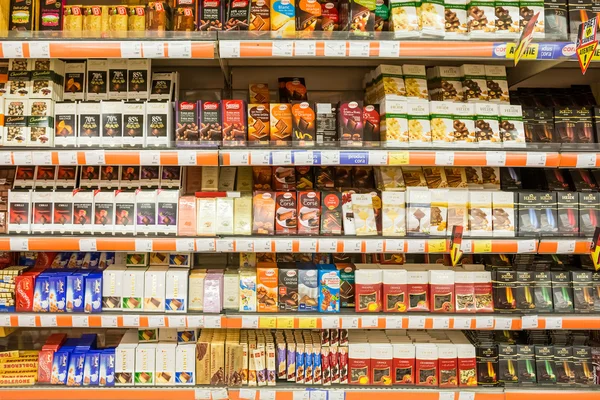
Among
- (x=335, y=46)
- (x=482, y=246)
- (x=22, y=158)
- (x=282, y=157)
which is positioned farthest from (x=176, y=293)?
(x=482, y=246)

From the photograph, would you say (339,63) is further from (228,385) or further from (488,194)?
(228,385)

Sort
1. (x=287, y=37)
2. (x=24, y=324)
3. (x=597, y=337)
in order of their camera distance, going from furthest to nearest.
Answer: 1. (x=597, y=337)
2. (x=24, y=324)
3. (x=287, y=37)

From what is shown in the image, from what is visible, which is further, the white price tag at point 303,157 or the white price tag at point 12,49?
the white price tag at point 303,157

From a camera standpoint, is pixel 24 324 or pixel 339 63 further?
pixel 339 63

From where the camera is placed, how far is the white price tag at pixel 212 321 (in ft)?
7.97

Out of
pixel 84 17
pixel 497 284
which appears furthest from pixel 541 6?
pixel 84 17

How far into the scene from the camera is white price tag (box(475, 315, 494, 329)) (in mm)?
2459

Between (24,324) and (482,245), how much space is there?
2.45 meters

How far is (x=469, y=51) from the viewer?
90.0 inches

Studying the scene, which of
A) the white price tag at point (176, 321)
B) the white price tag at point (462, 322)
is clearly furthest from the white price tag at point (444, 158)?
the white price tag at point (176, 321)

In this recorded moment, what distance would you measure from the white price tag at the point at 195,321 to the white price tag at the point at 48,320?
700mm

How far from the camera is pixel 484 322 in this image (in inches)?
96.9

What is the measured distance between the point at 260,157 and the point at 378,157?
60 centimetres

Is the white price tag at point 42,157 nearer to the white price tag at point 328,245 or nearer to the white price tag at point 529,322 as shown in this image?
the white price tag at point 328,245
